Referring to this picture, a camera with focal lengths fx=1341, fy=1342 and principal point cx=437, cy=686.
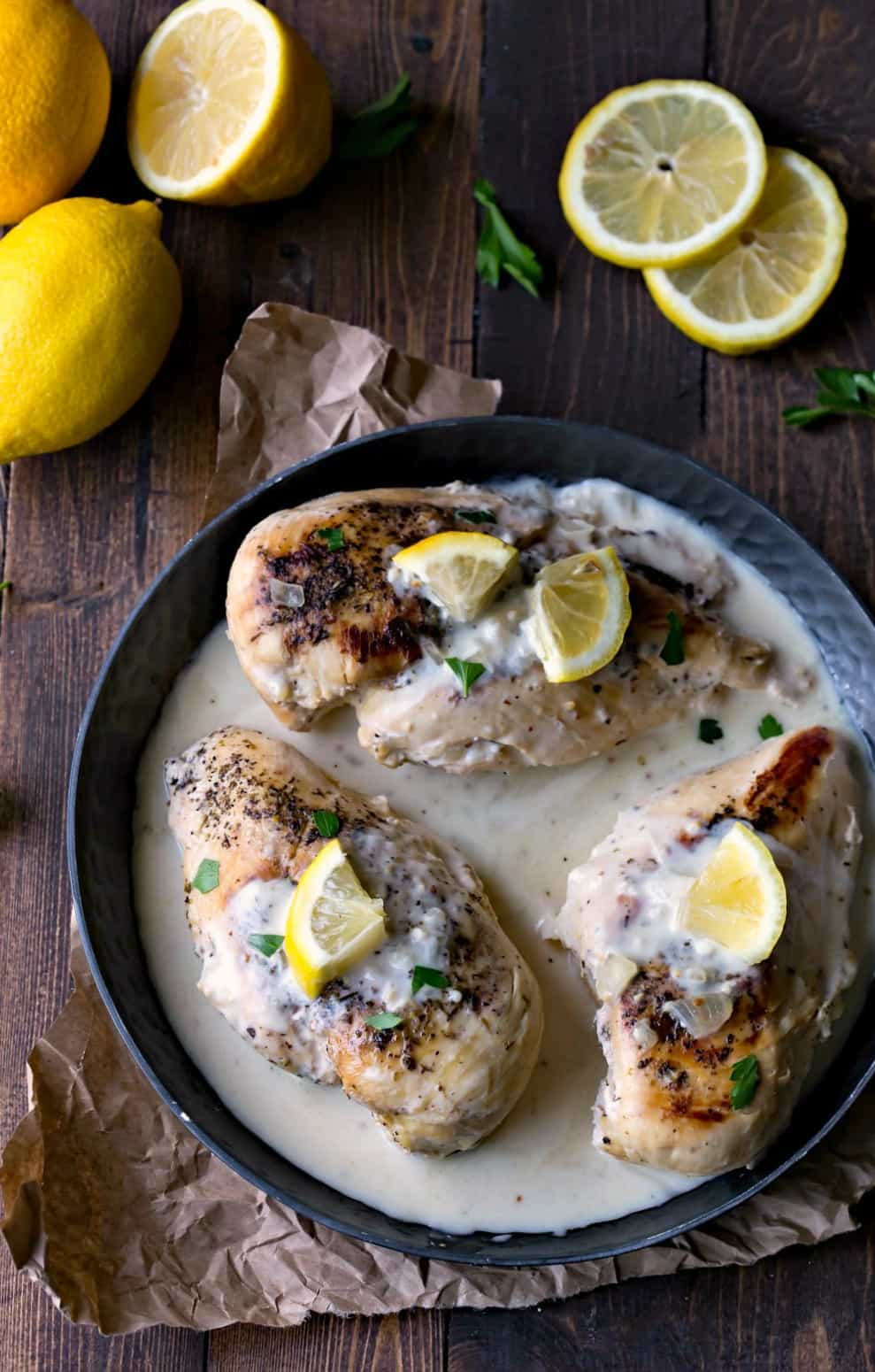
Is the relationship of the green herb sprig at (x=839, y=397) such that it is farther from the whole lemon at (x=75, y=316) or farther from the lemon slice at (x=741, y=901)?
the whole lemon at (x=75, y=316)

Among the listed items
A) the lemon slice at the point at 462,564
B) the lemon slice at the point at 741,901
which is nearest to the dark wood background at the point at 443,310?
the lemon slice at the point at 462,564

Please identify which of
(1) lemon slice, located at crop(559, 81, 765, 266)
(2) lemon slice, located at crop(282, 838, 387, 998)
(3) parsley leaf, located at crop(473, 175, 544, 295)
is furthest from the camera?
(3) parsley leaf, located at crop(473, 175, 544, 295)

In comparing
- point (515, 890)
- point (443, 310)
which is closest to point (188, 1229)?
point (515, 890)

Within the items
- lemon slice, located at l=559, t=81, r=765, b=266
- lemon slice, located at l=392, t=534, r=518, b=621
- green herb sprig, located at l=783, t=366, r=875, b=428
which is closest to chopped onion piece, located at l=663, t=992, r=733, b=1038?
lemon slice, located at l=392, t=534, r=518, b=621

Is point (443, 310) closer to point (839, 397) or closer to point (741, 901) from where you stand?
point (839, 397)

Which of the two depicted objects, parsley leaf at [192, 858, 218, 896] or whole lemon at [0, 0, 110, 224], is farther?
whole lemon at [0, 0, 110, 224]

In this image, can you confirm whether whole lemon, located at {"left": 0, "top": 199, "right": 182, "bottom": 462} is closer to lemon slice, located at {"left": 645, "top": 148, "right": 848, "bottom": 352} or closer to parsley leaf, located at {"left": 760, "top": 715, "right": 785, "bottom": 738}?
lemon slice, located at {"left": 645, "top": 148, "right": 848, "bottom": 352}
